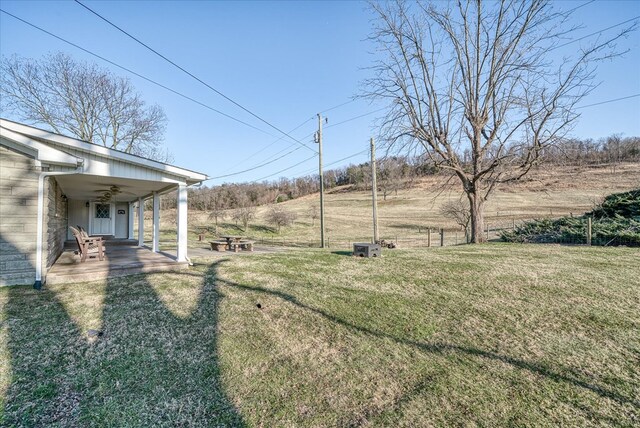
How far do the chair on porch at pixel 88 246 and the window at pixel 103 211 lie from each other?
7651 millimetres

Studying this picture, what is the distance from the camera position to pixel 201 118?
45.5 ft

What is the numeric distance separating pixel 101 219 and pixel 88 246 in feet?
26.6

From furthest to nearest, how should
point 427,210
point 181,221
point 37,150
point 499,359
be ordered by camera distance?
point 427,210 < point 181,221 < point 37,150 < point 499,359

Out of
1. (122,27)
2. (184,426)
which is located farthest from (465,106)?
(184,426)

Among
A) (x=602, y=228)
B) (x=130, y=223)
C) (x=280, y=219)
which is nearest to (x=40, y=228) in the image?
(x=130, y=223)

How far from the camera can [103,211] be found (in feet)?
47.2

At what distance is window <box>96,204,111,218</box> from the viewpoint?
14.2 metres

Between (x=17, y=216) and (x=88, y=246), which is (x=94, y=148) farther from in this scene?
(x=88, y=246)

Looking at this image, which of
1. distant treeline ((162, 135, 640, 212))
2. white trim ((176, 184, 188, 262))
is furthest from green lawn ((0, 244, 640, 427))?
distant treeline ((162, 135, 640, 212))

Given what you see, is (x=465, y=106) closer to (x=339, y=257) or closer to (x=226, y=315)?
(x=339, y=257)

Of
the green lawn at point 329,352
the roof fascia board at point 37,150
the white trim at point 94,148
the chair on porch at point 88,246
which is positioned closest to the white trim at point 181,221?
the white trim at point 94,148

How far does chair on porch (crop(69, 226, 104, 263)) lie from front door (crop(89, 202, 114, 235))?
751 centimetres

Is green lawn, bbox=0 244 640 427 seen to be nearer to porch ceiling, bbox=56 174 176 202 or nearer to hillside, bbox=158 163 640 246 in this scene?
porch ceiling, bbox=56 174 176 202

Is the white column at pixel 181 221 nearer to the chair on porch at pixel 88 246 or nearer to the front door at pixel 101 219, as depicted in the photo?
the chair on porch at pixel 88 246
